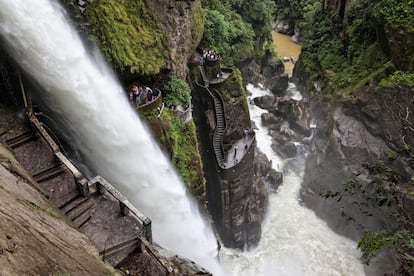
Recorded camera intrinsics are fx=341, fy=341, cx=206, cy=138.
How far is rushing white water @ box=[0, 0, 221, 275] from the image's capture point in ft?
28.0

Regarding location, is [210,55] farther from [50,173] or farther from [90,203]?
[90,203]

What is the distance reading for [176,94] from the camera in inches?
568

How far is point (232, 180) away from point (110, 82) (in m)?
9.96

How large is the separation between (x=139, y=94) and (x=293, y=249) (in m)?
13.8

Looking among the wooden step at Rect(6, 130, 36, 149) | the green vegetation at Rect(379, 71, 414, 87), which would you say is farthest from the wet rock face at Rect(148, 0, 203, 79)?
the green vegetation at Rect(379, 71, 414, 87)

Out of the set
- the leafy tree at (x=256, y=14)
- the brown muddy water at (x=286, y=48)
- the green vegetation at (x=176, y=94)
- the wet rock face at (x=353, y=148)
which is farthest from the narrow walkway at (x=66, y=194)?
the brown muddy water at (x=286, y=48)

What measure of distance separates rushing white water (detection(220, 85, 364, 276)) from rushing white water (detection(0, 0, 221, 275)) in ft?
24.7

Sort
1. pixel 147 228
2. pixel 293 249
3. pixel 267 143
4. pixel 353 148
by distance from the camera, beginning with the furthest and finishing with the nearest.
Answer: pixel 267 143 → pixel 293 249 → pixel 353 148 → pixel 147 228

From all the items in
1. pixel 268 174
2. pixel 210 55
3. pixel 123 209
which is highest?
pixel 123 209

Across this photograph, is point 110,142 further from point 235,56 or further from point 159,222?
point 235,56

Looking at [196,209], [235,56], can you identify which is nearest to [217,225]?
[196,209]

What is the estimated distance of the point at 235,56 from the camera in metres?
25.6

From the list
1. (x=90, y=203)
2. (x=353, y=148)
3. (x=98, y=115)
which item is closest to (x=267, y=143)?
(x=353, y=148)

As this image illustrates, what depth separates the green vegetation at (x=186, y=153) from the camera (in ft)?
43.1
